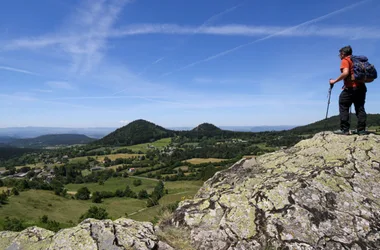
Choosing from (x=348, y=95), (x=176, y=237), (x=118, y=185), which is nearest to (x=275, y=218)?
(x=176, y=237)

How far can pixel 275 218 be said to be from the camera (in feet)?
20.3

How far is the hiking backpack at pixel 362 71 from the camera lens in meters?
9.16

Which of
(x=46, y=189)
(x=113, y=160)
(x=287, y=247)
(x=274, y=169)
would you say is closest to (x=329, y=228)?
(x=287, y=247)

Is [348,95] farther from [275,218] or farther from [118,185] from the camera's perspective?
[118,185]

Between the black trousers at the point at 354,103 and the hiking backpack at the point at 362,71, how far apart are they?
52cm

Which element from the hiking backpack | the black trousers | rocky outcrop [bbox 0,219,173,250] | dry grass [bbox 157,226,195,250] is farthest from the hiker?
rocky outcrop [bbox 0,219,173,250]

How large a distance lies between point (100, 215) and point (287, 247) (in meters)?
66.6

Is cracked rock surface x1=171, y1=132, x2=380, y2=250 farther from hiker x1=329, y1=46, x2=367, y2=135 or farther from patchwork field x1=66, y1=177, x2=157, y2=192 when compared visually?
patchwork field x1=66, y1=177, x2=157, y2=192

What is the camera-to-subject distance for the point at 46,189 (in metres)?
123

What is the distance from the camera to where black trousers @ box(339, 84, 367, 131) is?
9.82 m

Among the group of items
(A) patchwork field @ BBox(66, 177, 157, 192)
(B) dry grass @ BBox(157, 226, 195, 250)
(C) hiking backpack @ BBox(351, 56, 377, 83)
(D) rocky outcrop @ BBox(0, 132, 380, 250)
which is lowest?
(A) patchwork field @ BBox(66, 177, 157, 192)

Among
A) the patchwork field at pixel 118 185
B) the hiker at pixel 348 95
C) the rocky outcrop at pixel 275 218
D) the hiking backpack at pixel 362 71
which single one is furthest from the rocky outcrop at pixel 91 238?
the patchwork field at pixel 118 185

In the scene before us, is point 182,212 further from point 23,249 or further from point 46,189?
point 46,189

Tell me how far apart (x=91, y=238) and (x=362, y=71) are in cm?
991
